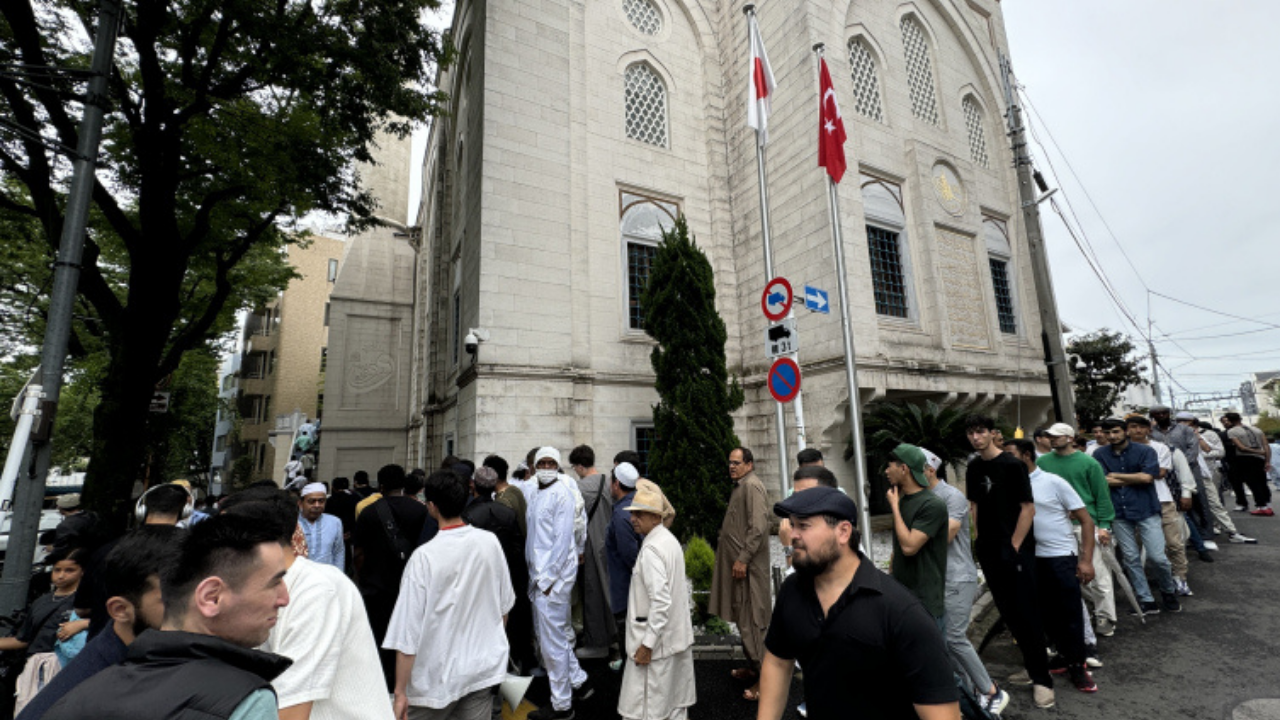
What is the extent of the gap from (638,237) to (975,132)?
40.1 ft

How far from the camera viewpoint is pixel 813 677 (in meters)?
2.10

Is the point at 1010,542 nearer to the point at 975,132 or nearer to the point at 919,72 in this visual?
the point at 919,72

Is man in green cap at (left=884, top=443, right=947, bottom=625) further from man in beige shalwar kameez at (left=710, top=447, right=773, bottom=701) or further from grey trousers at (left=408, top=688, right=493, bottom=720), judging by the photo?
grey trousers at (left=408, top=688, right=493, bottom=720)

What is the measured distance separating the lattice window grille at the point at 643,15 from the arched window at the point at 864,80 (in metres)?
5.26

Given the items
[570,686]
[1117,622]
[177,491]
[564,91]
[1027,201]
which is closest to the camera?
[177,491]

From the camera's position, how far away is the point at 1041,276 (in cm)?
1098

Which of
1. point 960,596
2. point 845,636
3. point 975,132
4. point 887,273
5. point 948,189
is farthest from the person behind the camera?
point 975,132

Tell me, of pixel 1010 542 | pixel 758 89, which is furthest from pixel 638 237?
pixel 1010 542

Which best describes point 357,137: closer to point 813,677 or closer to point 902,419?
point 813,677

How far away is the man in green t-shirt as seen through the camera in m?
5.23

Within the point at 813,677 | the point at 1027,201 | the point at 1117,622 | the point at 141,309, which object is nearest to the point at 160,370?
the point at 141,309

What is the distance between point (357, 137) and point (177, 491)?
8.97 metres

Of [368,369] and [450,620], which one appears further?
[368,369]

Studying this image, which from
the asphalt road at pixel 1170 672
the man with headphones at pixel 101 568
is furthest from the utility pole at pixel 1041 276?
the man with headphones at pixel 101 568
